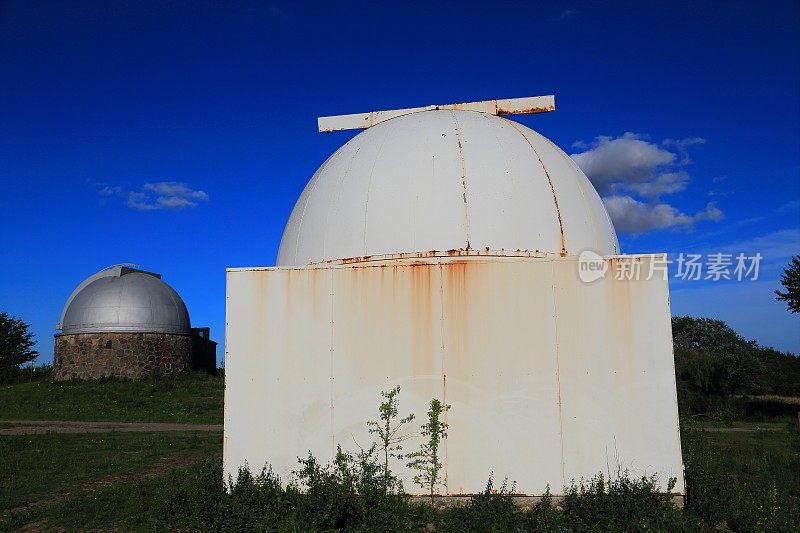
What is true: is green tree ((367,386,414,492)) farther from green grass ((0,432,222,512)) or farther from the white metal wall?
green grass ((0,432,222,512))

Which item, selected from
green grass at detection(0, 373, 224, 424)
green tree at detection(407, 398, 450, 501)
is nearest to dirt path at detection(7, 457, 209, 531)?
green tree at detection(407, 398, 450, 501)

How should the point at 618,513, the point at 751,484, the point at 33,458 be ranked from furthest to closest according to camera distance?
the point at 33,458
the point at 751,484
the point at 618,513

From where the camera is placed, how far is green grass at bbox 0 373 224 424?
1856 cm

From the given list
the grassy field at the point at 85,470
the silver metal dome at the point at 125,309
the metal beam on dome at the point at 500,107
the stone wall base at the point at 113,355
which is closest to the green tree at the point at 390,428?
the grassy field at the point at 85,470

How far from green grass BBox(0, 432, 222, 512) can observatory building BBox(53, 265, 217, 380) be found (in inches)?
439

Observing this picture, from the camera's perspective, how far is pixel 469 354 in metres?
6.85

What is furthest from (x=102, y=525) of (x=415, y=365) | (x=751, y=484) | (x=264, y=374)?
(x=751, y=484)

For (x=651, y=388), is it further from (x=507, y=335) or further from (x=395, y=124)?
(x=395, y=124)

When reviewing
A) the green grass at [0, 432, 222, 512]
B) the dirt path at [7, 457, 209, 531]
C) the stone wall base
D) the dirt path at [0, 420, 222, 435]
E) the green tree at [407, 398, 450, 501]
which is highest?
the stone wall base

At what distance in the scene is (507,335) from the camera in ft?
22.5

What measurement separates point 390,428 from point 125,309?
73.1ft

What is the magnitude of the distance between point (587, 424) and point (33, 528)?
6919mm

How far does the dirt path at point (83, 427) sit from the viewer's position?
49.7 feet

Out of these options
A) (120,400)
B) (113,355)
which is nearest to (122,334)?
(113,355)
